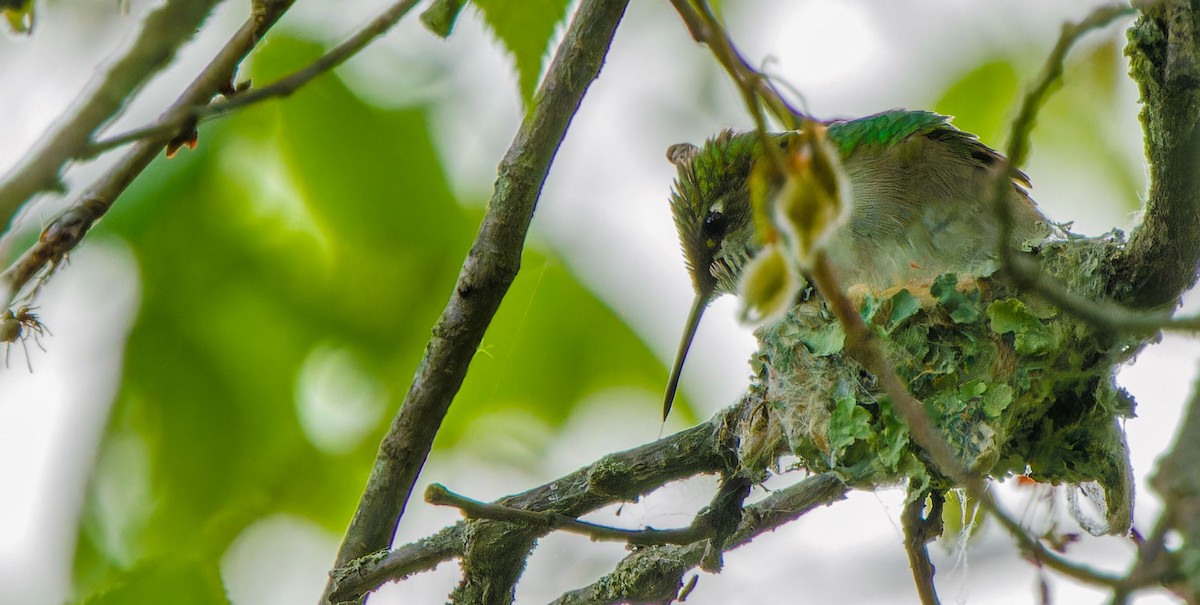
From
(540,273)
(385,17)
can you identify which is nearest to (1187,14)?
(385,17)

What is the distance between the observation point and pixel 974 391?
2.79 meters

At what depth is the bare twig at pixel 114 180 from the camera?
1.60m

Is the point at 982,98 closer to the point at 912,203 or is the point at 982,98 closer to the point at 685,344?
the point at 912,203

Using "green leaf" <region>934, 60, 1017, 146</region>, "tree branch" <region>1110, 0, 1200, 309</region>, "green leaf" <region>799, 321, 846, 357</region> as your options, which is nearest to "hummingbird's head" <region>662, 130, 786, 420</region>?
"green leaf" <region>934, 60, 1017, 146</region>

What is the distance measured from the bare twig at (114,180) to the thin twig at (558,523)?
2.36 ft

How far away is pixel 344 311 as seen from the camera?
2984mm

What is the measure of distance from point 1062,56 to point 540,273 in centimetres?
223

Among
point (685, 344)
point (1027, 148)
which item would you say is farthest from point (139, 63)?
point (685, 344)

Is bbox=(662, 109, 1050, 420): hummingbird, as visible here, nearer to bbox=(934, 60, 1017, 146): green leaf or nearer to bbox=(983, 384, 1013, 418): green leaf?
bbox=(934, 60, 1017, 146): green leaf

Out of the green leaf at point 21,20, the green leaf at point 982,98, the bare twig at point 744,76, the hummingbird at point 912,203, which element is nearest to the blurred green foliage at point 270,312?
the hummingbird at point 912,203

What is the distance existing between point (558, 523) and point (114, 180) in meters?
1.10

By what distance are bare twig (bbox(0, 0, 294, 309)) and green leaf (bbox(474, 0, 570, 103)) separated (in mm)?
572

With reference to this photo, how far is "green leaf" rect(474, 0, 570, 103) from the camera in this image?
1210 mm

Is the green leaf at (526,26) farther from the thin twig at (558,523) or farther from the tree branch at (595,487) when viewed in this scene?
the tree branch at (595,487)
